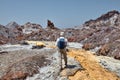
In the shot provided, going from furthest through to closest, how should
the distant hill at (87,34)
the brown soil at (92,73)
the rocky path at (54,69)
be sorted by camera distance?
1. the distant hill at (87,34)
2. the rocky path at (54,69)
3. the brown soil at (92,73)

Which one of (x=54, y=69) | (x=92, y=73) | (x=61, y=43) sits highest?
(x=61, y=43)

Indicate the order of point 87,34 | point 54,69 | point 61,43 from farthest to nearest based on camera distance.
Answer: point 87,34
point 54,69
point 61,43

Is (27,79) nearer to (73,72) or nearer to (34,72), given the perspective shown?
(34,72)

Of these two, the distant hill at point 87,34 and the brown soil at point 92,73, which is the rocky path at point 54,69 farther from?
the distant hill at point 87,34

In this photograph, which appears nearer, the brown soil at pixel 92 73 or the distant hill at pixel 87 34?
the brown soil at pixel 92 73

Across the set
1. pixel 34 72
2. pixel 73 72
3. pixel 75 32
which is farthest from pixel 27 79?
pixel 75 32

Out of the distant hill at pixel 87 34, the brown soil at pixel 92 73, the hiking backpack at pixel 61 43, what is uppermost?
the distant hill at pixel 87 34

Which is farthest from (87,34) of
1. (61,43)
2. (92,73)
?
(61,43)

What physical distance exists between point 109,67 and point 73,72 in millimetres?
5757

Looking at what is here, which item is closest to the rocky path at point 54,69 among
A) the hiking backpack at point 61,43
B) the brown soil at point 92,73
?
the brown soil at point 92,73

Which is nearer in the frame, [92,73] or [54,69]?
[92,73]

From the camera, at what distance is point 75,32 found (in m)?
75.8

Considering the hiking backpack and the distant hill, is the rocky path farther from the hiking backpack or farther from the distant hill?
the distant hill

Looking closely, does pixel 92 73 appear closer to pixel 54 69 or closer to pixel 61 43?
pixel 54 69
